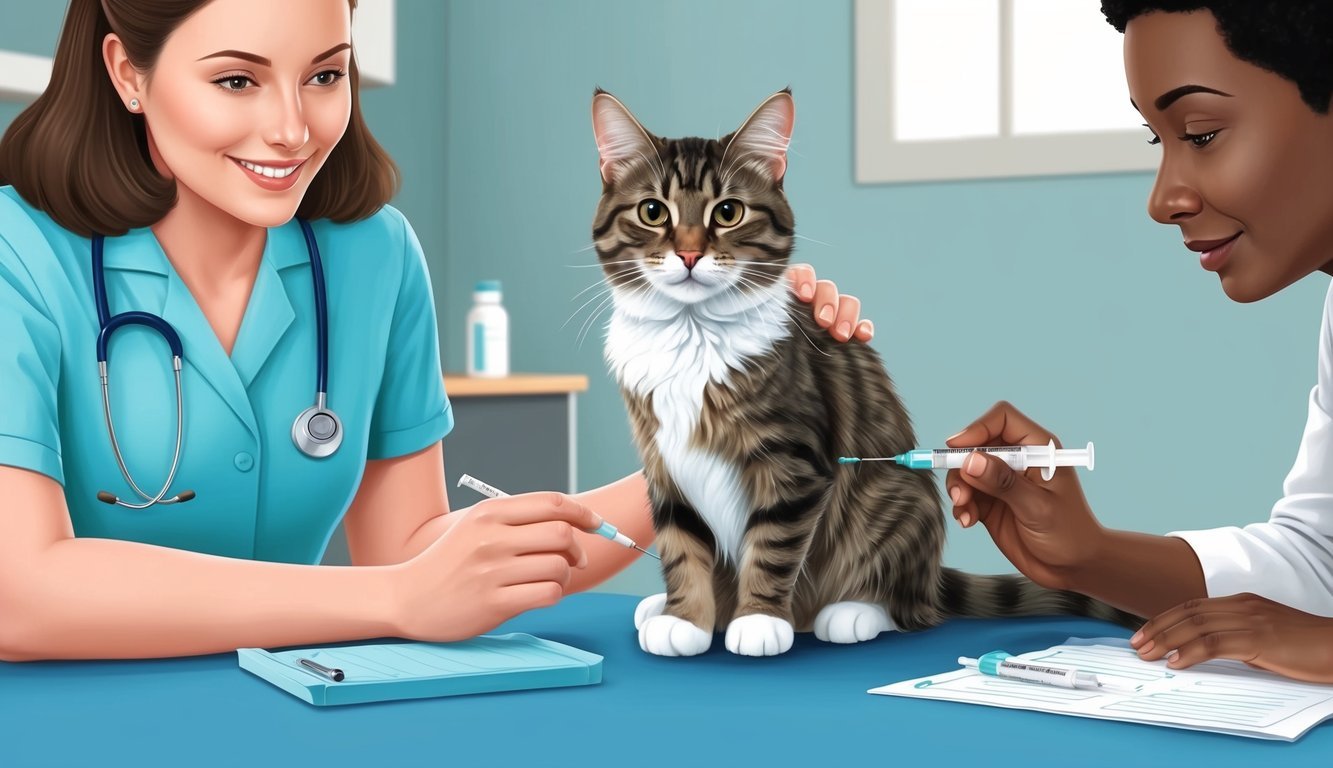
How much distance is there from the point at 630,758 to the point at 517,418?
2.29 meters

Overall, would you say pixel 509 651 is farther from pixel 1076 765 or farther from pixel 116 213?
pixel 116 213

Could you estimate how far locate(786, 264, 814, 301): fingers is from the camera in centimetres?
121

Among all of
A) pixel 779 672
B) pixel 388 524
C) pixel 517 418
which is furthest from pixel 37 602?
pixel 517 418

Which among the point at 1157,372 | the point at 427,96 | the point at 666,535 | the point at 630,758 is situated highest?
the point at 427,96

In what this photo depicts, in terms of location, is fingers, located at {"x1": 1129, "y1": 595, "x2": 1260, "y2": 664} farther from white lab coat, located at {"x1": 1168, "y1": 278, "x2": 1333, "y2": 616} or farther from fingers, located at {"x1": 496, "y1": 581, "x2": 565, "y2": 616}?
fingers, located at {"x1": 496, "y1": 581, "x2": 565, "y2": 616}

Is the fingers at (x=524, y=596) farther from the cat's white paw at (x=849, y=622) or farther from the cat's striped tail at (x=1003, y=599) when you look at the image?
the cat's striped tail at (x=1003, y=599)

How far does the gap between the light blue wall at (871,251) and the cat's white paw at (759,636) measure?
1.62 meters

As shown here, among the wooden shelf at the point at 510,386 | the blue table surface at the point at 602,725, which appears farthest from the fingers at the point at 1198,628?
the wooden shelf at the point at 510,386

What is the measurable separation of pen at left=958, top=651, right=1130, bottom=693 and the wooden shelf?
189 cm

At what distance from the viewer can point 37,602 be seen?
1021mm

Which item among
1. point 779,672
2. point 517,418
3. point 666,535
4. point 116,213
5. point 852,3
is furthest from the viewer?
point 852,3

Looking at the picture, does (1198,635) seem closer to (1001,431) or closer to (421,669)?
(1001,431)

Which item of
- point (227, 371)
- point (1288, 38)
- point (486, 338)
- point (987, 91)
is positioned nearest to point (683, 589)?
point (227, 371)

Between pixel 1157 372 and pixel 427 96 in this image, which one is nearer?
pixel 1157 372
